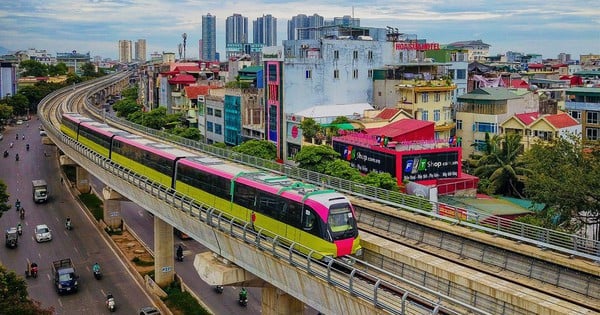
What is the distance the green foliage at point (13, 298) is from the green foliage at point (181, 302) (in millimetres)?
9027

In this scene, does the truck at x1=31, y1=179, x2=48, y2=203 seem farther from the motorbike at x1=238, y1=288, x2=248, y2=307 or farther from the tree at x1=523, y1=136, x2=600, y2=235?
the tree at x1=523, y1=136, x2=600, y2=235

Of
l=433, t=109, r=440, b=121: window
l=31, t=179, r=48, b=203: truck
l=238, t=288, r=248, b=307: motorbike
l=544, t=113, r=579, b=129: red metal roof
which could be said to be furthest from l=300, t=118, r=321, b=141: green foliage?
l=31, t=179, r=48, b=203: truck

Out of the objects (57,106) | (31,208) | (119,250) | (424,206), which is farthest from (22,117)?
(424,206)

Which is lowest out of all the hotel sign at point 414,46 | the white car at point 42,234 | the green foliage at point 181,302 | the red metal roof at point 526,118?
the green foliage at point 181,302

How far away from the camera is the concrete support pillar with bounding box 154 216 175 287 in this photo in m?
38.2

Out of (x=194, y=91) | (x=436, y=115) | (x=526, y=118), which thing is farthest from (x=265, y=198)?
(x=194, y=91)

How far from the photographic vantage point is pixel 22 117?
409ft

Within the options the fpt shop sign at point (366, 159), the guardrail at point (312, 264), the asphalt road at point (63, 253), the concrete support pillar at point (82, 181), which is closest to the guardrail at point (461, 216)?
the guardrail at point (312, 264)

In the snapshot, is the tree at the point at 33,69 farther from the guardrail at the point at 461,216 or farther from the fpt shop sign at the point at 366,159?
the guardrail at the point at 461,216

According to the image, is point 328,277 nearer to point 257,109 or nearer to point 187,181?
point 187,181

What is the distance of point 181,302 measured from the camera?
35.8 metres

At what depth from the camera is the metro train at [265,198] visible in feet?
71.5

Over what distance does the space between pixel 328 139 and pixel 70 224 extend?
2306cm

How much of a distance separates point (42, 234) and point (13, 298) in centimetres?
2302
